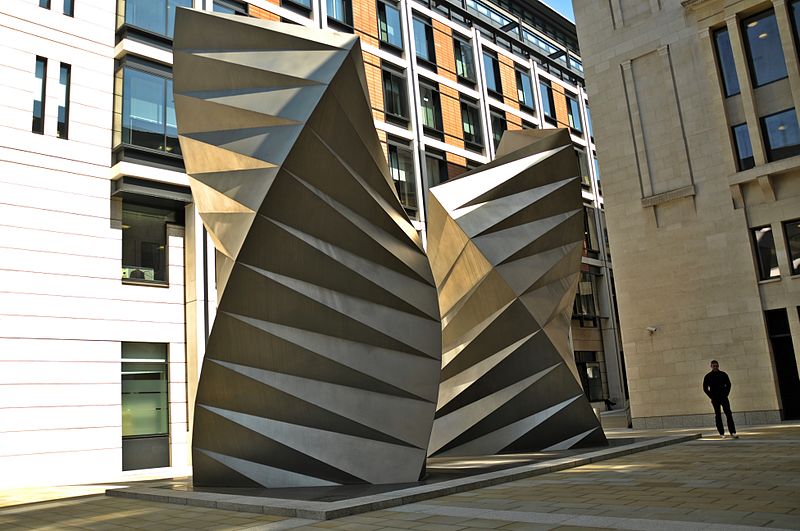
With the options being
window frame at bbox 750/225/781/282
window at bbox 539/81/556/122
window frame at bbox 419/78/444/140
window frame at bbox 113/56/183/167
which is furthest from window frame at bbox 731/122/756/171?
window at bbox 539/81/556/122

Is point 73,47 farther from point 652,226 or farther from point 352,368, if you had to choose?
point 652,226

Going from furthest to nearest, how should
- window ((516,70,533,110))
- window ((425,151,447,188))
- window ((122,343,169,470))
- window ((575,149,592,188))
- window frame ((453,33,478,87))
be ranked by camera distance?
window ((575,149,592,188))
window ((516,70,533,110))
window frame ((453,33,478,87))
window ((425,151,447,188))
window ((122,343,169,470))

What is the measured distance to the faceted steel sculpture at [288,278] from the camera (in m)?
10.7

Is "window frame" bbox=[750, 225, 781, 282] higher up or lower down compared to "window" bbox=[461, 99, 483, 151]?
lower down

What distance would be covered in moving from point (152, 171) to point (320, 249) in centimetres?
1440

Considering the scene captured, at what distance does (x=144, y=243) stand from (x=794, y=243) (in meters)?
22.5

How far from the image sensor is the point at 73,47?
22594mm

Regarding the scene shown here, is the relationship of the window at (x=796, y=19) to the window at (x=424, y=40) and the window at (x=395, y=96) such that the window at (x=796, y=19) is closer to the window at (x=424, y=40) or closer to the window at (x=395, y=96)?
the window at (x=395, y=96)

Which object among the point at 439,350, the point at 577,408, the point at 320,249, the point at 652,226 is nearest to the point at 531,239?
the point at 577,408

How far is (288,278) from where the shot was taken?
1103 centimetres

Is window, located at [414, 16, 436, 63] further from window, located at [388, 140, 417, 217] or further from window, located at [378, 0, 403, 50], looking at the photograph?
window, located at [388, 140, 417, 217]

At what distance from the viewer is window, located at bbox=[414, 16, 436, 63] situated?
121 ft

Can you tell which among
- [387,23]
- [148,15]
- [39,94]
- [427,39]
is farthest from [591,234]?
[39,94]

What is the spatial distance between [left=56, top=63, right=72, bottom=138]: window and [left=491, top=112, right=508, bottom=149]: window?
25017mm
